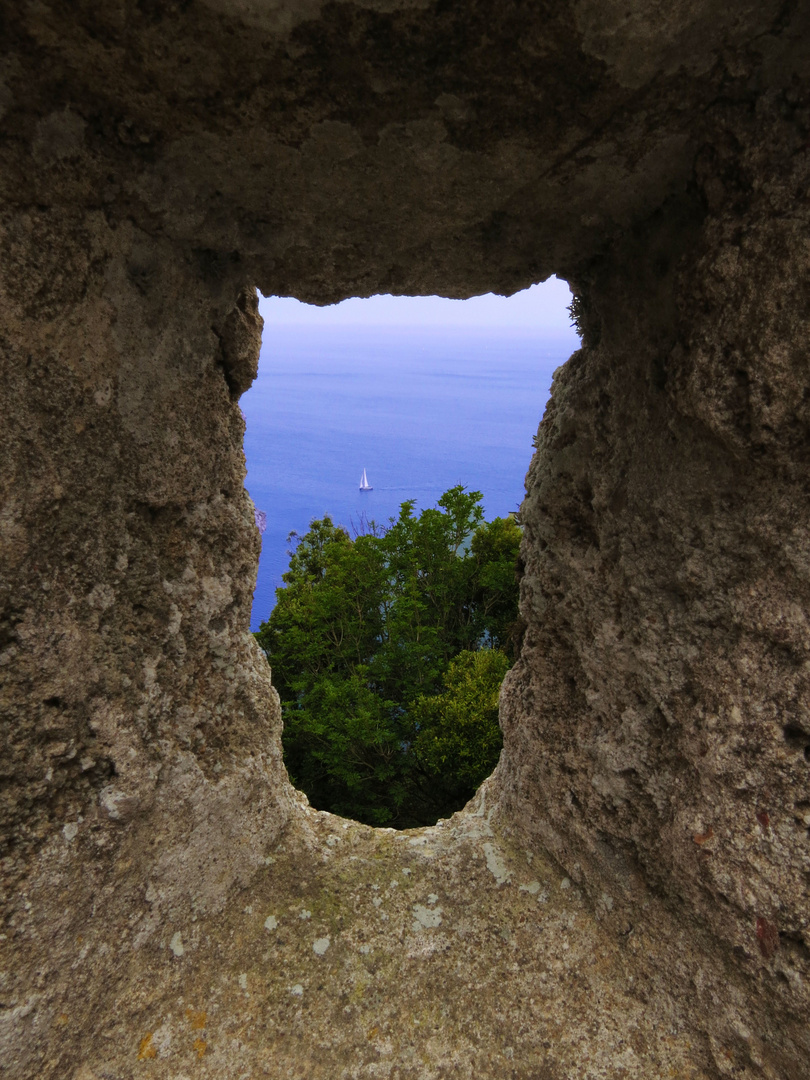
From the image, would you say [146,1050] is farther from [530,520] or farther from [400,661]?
[400,661]

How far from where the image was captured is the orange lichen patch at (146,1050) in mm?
1837

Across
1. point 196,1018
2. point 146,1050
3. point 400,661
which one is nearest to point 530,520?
point 196,1018

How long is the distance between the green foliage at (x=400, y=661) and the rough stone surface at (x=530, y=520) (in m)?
3.59

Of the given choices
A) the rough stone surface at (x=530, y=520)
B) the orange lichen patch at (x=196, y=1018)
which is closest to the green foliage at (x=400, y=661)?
the rough stone surface at (x=530, y=520)

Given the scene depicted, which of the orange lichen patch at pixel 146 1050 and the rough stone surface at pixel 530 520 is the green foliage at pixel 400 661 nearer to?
the rough stone surface at pixel 530 520

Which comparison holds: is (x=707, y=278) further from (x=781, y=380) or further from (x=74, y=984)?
(x=74, y=984)

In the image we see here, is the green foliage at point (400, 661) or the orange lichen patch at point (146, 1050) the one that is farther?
the green foliage at point (400, 661)

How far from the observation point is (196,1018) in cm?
192

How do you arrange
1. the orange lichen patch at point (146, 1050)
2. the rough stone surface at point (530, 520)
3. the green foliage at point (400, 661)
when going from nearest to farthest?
1. the rough stone surface at point (530, 520)
2. the orange lichen patch at point (146, 1050)
3. the green foliage at point (400, 661)

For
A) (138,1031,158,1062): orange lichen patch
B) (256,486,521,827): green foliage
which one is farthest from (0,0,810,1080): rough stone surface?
(256,486,521,827): green foliage

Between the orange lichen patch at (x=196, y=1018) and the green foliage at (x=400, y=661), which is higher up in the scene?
the orange lichen patch at (x=196, y=1018)

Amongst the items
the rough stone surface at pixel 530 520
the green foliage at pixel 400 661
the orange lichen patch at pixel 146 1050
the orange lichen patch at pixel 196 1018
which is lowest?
the green foliage at pixel 400 661

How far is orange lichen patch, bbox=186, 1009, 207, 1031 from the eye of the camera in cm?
191

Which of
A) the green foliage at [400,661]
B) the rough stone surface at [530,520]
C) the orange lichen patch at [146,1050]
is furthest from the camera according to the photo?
the green foliage at [400,661]
